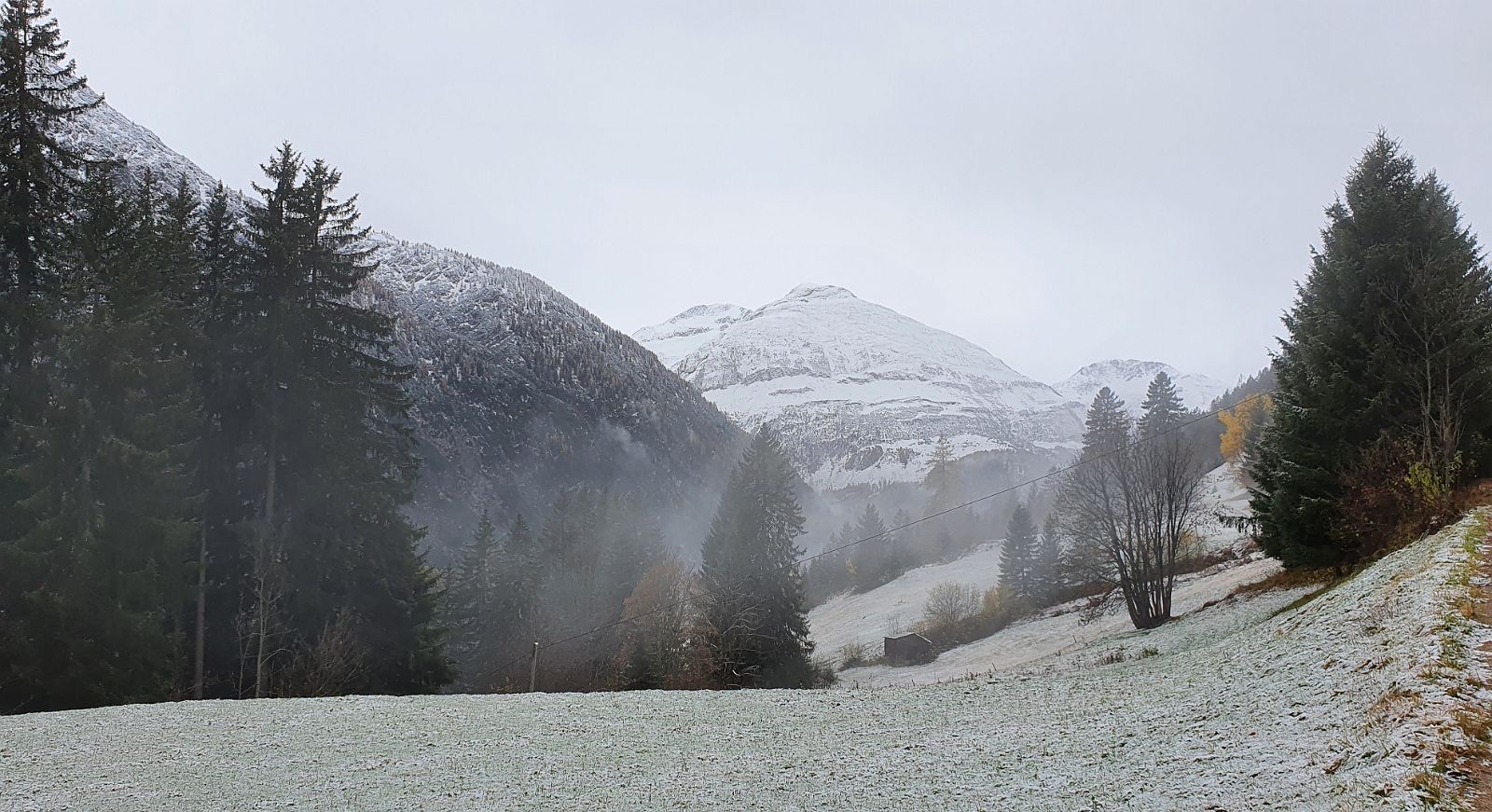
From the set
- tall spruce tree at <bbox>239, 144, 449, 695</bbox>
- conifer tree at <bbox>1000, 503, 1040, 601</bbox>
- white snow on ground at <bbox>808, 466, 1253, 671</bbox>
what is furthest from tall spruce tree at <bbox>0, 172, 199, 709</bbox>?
conifer tree at <bbox>1000, 503, 1040, 601</bbox>

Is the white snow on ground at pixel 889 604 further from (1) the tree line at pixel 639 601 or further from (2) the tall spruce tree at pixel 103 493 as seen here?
(2) the tall spruce tree at pixel 103 493

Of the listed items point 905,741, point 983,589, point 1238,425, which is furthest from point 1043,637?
point 1238,425

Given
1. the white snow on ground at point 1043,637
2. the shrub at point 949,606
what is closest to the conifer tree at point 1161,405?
the shrub at point 949,606

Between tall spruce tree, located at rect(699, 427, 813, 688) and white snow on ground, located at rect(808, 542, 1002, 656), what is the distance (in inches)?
555

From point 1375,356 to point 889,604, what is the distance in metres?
50.4

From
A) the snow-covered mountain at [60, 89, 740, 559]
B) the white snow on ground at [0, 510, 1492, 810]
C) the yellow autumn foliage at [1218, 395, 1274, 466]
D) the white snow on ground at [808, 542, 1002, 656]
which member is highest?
the snow-covered mountain at [60, 89, 740, 559]

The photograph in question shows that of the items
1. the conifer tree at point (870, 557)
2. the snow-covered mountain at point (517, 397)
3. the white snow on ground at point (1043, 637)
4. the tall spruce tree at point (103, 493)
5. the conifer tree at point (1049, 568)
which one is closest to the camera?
the tall spruce tree at point (103, 493)

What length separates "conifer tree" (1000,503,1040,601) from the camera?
55.8 meters

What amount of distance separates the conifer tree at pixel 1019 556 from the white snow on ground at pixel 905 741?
4175cm

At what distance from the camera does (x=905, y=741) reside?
36.4 ft

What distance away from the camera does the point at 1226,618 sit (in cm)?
1903

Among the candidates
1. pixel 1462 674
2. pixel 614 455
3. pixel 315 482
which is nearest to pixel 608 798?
pixel 1462 674

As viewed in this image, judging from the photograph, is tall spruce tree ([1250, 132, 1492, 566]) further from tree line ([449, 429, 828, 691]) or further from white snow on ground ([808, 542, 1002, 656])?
white snow on ground ([808, 542, 1002, 656])

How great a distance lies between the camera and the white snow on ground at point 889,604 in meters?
56.1
